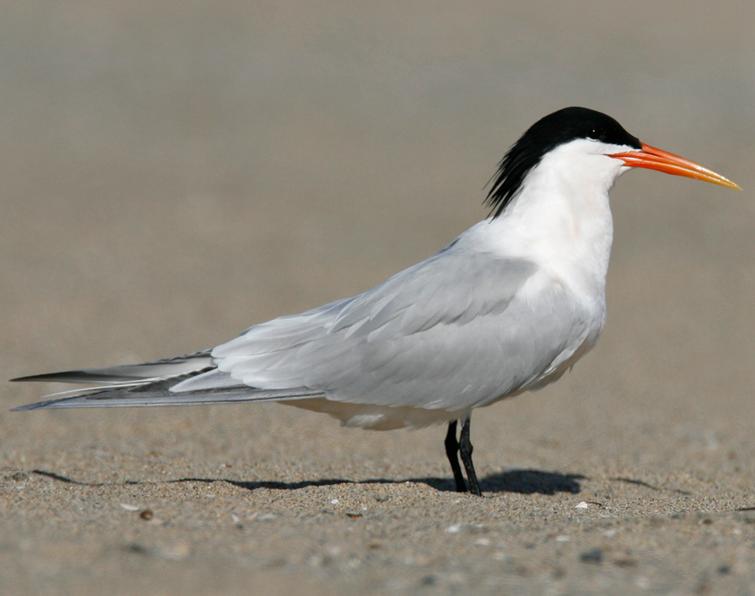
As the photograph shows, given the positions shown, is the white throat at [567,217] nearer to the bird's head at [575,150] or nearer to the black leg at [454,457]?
the bird's head at [575,150]

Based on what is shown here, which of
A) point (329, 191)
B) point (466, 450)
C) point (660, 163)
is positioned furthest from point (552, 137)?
point (329, 191)

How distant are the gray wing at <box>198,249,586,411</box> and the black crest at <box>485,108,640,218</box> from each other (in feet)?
1.91

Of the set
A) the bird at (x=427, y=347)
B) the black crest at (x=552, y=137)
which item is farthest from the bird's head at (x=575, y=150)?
the bird at (x=427, y=347)

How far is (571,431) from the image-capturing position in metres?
7.70

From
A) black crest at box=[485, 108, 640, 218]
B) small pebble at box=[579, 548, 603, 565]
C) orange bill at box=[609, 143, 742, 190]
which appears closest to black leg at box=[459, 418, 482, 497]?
black crest at box=[485, 108, 640, 218]

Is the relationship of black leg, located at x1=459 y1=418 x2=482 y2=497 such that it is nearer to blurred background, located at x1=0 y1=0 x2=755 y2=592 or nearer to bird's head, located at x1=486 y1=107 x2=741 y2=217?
blurred background, located at x1=0 y1=0 x2=755 y2=592

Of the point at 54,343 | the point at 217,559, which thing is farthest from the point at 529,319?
the point at 54,343

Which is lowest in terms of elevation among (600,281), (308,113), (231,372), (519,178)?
(231,372)

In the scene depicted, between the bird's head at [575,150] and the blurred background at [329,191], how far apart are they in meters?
1.64

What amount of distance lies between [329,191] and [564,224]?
8.51m

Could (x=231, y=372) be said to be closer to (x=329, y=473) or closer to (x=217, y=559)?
(x=329, y=473)

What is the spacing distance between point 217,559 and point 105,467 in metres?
2.31

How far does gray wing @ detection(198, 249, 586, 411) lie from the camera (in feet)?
17.1

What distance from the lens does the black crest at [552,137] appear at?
18.5ft
